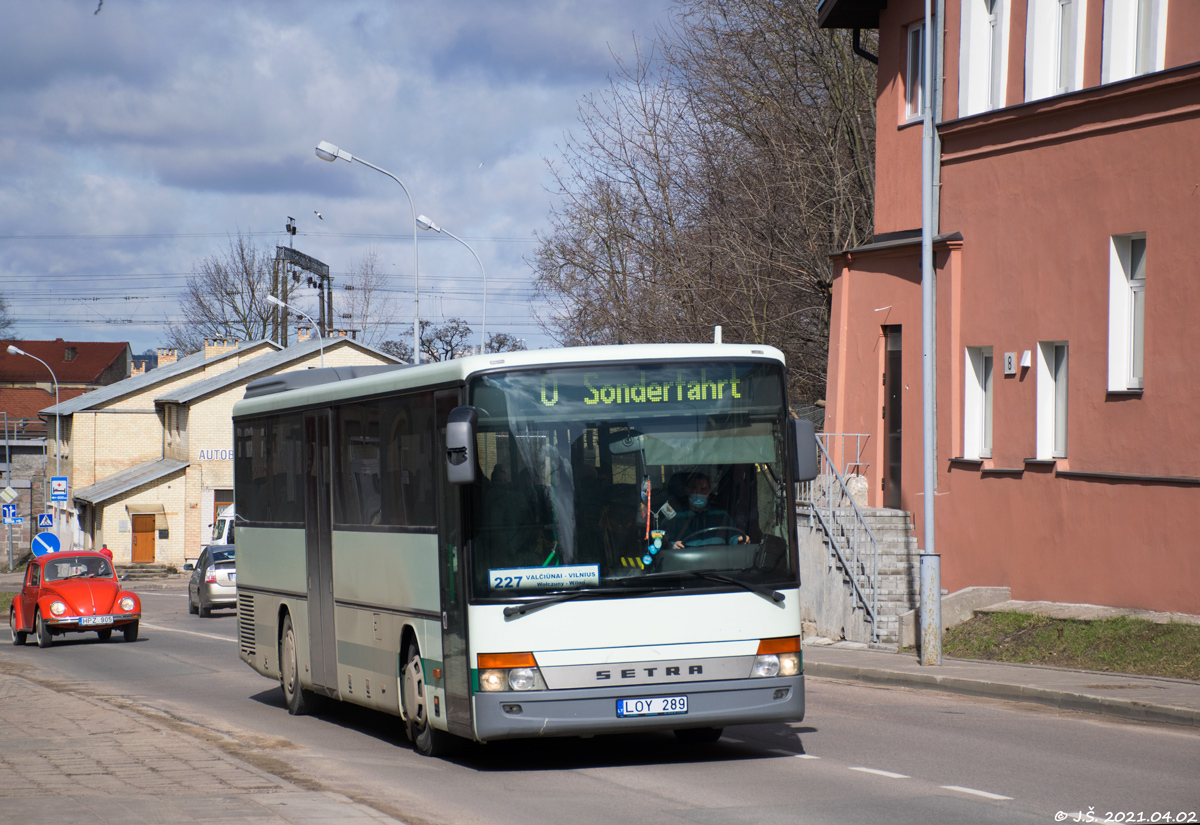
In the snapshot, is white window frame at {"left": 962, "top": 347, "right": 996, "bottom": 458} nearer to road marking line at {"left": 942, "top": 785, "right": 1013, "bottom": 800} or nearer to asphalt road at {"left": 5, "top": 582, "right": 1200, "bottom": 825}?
asphalt road at {"left": 5, "top": 582, "right": 1200, "bottom": 825}

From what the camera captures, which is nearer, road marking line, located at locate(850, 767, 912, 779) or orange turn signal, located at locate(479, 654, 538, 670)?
road marking line, located at locate(850, 767, 912, 779)

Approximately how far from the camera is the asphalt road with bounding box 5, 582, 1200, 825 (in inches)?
327

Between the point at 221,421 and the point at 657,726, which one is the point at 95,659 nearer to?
the point at 657,726

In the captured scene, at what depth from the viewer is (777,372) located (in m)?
10.3

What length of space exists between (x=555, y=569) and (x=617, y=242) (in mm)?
26094

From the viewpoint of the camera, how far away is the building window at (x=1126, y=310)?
1803cm

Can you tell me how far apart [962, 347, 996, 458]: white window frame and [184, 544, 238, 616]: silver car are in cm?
1911

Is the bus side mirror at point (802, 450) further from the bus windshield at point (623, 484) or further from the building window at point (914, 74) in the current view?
the building window at point (914, 74)

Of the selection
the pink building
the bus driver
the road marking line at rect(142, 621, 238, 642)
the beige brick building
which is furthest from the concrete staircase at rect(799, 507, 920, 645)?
the beige brick building

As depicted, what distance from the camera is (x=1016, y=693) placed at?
14.0 meters

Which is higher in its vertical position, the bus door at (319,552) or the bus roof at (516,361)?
the bus roof at (516,361)

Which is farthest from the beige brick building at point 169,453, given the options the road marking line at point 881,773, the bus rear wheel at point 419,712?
the road marking line at point 881,773

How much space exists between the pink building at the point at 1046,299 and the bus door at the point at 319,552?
10.1m

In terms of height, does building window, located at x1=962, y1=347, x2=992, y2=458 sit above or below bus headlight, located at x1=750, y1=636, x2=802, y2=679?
above
